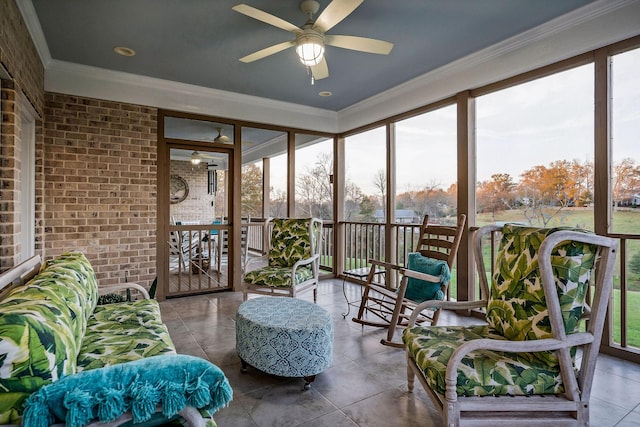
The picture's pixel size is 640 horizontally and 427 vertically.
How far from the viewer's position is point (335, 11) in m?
2.17

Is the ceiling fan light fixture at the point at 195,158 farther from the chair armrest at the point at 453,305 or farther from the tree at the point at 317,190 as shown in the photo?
the chair armrest at the point at 453,305

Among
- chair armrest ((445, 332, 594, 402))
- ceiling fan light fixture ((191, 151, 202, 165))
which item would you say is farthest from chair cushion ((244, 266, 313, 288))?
chair armrest ((445, 332, 594, 402))

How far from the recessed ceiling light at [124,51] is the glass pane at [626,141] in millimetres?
4217

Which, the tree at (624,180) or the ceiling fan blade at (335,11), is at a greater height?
the ceiling fan blade at (335,11)

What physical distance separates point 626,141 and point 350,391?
9.04 ft

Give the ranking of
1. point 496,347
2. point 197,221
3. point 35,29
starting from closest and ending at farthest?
point 496,347 → point 35,29 → point 197,221

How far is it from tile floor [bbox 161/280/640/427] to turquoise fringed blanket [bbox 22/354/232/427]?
35.8 inches

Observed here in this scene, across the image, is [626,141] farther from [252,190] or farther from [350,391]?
[252,190]

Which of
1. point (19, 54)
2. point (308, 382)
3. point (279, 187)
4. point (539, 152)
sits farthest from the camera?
point (279, 187)

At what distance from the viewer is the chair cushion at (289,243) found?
395 centimetres

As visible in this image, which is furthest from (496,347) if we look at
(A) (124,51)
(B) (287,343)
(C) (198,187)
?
(C) (198,187)

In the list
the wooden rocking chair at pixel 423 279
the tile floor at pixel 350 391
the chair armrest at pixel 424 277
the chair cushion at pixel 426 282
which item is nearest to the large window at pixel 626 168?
the tile floor at pixel 350 391

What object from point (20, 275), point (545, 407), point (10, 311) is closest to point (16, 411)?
point (10, 311)

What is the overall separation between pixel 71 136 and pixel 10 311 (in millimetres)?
3357
